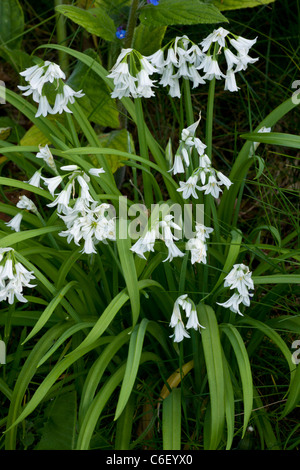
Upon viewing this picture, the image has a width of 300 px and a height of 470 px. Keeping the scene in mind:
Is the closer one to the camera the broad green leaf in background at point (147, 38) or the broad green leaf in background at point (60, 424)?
the broad green leaf in background at point (60, 424)

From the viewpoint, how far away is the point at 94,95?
2908mm

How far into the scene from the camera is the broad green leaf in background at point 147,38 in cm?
291

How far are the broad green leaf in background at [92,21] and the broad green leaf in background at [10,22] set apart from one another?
1.88 ft

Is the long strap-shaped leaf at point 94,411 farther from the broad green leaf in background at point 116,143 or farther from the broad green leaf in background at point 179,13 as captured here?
the broad green leaf in background at point 179,13

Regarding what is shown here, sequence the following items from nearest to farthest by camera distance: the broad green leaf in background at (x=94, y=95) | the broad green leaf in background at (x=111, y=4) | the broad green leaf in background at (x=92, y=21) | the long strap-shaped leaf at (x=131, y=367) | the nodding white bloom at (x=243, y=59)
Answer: the long strap-shaped leaf at (x=131, y=367), the nodding white bloom at (x=243, y=59), the broad green leaf in background at (x=92, y=21), the broad green leaf in background at (x=94, y=95), the broad green leaf in background at (x=111, y=4)

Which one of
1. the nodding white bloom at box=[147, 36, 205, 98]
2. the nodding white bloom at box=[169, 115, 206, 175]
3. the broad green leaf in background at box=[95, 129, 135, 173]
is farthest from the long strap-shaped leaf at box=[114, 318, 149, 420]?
the broad green leaf in background at box=[95, 129, 135, 173]

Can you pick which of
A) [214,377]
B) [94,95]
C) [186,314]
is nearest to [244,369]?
[214,377]

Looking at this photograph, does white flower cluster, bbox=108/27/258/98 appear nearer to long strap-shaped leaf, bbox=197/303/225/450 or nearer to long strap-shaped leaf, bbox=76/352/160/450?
long strap-shaped leaf, bbox=197/303/225/450

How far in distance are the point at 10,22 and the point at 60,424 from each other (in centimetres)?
206

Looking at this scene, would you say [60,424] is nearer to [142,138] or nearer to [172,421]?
[172,421]

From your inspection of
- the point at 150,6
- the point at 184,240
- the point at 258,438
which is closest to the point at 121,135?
the point at 150,6

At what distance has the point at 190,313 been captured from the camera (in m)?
1.96

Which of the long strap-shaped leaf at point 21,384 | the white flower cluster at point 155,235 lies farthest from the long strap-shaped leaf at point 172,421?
the white flower cluster at point 155,235

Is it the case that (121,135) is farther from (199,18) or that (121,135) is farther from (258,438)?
(258,438)
